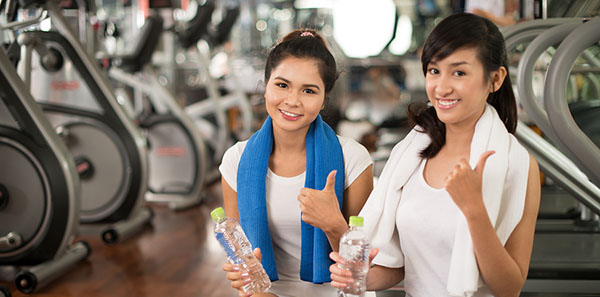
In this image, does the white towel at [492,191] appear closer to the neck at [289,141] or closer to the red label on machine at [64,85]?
the neck at [289,141]

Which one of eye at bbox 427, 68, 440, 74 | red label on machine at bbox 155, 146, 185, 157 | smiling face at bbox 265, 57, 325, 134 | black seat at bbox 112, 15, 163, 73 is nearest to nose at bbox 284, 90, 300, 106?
smiling face at bbox 265, 57, 325, 134

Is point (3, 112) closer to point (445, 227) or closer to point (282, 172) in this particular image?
point (282, 172)

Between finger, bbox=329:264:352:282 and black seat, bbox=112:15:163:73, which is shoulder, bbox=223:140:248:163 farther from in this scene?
black seat, bbox=112:15:163:73

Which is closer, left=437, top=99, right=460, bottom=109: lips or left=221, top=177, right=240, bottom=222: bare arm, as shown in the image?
left=437, top=99, right=460, bottom=109: lips

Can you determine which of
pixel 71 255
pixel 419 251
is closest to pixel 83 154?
pixel 71 255

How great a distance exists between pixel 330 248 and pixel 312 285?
14 cm

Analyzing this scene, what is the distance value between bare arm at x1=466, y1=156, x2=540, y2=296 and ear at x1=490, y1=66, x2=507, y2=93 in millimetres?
174

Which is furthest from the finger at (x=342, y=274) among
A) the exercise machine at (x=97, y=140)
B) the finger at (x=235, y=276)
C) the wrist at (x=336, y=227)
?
the exercise machine at (x=97, y=140)

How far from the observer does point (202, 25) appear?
195 inches

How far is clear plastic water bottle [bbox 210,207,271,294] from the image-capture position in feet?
4.16

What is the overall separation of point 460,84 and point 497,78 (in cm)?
10

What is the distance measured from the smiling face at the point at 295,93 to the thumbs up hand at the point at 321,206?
0.69ft

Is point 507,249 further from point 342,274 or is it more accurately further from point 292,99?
point 292,99

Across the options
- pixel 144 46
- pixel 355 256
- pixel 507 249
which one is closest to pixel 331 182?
pixel 355 256
